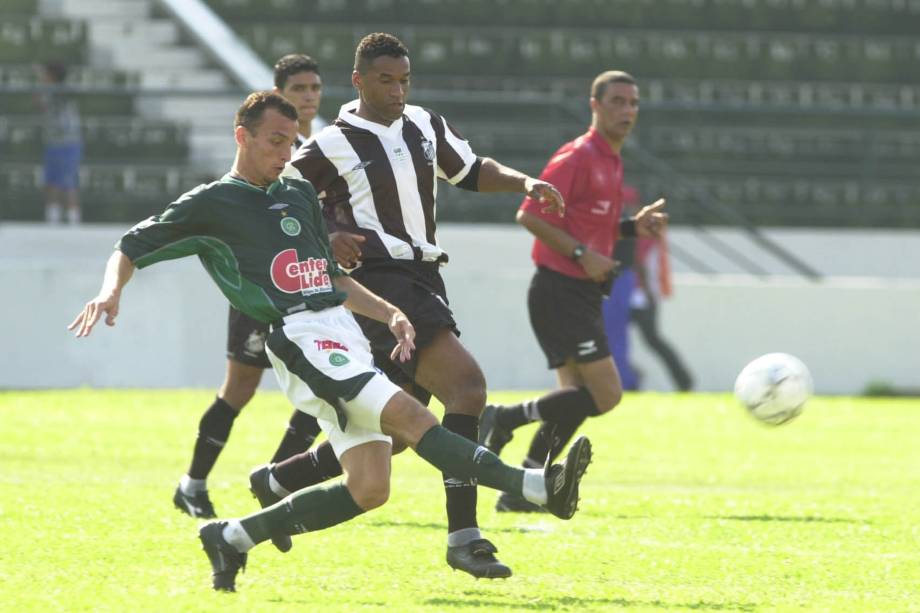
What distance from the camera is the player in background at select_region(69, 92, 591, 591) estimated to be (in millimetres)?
5949

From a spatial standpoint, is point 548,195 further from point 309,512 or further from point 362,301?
point 309,512

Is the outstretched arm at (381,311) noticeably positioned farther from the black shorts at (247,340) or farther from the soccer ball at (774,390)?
the soccer ball at (774,390)

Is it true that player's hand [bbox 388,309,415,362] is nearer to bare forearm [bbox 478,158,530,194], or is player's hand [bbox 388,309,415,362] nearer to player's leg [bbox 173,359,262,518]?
bare forearm [bbox 478,158,530,194]

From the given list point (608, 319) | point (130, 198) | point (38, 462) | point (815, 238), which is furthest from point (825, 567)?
point (815, 238)

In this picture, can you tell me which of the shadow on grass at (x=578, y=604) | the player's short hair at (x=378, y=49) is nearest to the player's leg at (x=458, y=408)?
the shadow on grass at (x=578, y=604)

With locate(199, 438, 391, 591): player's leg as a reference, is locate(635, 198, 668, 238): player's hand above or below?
above

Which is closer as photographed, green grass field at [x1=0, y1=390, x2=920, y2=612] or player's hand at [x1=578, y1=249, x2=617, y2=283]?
green grass field at [x1=0, y1=390, x2=920, y2=612]

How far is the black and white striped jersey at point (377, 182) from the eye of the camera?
7.02 m

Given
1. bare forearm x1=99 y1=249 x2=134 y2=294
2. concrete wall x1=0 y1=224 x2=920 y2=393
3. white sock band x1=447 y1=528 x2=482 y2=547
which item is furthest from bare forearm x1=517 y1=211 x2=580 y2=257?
concrete wall x1=0 y1=224 x2=920 y2=393

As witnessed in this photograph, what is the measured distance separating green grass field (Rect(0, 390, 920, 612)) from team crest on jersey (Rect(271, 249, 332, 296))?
1110 millimetres

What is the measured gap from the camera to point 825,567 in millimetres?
7027

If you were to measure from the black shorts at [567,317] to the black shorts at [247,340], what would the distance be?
5.08ft

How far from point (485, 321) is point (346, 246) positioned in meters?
9.98

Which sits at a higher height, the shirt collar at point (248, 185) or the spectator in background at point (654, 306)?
the shirt collar at point (248, 185)
